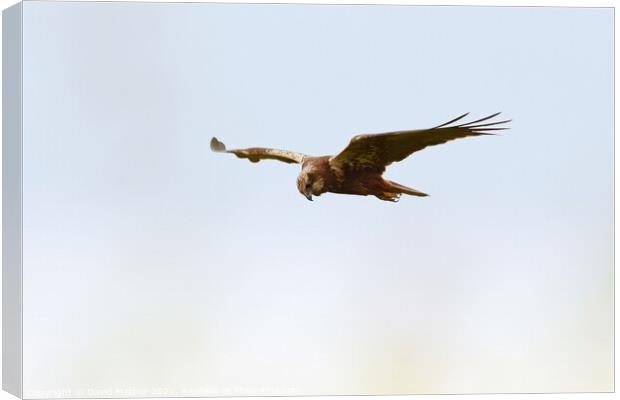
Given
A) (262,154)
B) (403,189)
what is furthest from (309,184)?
(403,189)

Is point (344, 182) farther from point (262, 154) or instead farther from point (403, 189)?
point (262, 154)

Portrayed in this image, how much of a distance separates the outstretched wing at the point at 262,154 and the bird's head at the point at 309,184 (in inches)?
5.3

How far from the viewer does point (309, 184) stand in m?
8.93

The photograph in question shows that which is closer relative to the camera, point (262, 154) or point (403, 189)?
point (403, 189)

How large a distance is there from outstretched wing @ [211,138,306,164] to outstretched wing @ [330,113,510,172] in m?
0.36

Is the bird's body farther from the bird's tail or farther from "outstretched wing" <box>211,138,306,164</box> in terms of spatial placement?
"outstretched wing" <box>211,138,306,164</box>

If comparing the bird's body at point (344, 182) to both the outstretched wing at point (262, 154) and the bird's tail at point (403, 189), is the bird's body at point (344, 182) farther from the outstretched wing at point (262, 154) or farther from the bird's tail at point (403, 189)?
the outstretched wing at point (262, 154)

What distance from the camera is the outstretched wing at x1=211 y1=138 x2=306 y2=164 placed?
9.01 meters

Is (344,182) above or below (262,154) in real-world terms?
below

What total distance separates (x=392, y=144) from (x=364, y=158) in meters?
0.27

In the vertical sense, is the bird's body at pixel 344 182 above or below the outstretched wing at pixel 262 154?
below

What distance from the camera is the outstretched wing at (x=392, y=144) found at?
828 centimetres

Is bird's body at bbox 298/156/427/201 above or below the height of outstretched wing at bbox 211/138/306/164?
below

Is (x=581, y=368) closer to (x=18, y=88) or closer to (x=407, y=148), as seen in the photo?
(x=407, y=148)
